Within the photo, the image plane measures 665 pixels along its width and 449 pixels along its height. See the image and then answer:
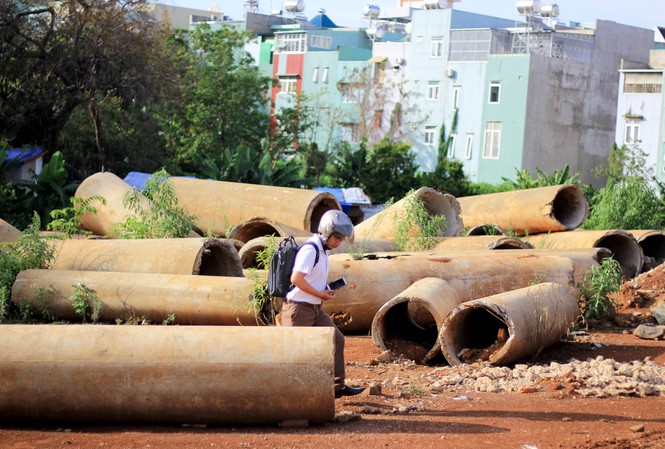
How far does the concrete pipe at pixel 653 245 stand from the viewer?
19.6 m

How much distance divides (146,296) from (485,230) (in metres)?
9.60

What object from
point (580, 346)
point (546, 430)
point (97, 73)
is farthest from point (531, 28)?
point (546, 430)

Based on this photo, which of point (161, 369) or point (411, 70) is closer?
point (161, 369)

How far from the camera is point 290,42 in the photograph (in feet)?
214

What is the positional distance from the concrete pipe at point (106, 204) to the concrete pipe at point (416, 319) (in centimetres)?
511

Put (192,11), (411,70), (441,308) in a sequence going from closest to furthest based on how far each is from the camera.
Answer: (441,308) → (411,70) → (192,11)

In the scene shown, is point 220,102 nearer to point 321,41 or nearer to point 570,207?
point 321,41

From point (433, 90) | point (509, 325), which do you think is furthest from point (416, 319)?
point (433, 90)

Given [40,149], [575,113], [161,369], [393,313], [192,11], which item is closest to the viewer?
[161,369]

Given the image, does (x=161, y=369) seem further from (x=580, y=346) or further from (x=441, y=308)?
(x=580, y=346)

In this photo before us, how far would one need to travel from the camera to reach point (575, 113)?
50938 mm

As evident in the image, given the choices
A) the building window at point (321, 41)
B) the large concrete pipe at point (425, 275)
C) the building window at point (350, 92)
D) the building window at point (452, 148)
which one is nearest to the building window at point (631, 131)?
the building window at point (452, 148)

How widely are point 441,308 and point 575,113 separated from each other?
42.4m

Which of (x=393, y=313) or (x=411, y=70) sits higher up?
(x=411, y=70)
